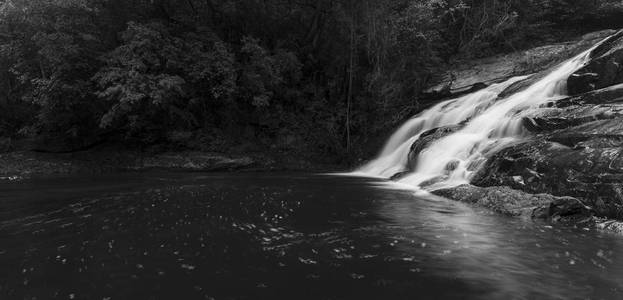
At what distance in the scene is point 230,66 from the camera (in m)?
17.2

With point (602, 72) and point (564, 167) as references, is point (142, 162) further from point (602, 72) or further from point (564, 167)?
point (602, 72)

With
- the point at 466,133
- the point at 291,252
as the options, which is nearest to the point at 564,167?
the point at 466,133

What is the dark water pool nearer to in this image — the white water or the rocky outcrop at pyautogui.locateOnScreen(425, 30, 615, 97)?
the white water

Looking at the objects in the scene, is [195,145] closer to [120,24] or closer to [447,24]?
[120,24]

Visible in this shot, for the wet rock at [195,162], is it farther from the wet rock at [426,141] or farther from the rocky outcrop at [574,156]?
the rocky outcrop at [574,156]

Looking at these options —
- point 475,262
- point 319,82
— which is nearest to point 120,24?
point 319,82

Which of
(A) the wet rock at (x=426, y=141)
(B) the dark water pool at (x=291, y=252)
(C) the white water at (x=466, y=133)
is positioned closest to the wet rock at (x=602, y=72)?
(C) the white water at (x=466, y=133)

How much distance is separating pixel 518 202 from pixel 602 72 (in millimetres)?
7060

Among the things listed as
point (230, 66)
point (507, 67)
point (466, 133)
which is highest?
point (507, 67)

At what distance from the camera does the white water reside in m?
11.1

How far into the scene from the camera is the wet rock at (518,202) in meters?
7.19

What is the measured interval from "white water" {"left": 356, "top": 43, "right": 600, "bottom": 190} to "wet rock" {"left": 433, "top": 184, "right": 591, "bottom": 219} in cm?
111

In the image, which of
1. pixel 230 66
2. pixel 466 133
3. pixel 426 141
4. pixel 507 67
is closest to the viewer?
pixel 466 133

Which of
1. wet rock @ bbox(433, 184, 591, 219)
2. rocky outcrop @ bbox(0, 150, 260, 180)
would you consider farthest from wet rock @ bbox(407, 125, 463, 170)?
rocky outcrop @ bbox(0, 150, 260, 180)
